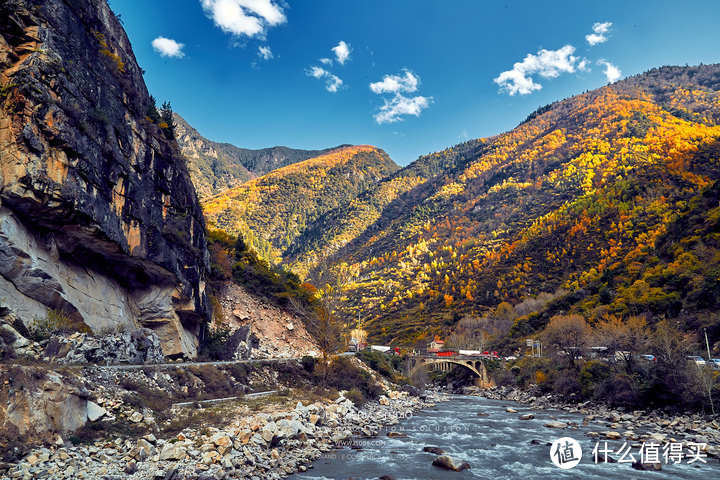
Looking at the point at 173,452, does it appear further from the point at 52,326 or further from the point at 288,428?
the point at 52,326

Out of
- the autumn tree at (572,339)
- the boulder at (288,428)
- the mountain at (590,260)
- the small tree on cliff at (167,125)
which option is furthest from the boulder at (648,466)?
the small tree on cliff at (167,125)

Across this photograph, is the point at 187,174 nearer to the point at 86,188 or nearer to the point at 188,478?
the point at 86,188

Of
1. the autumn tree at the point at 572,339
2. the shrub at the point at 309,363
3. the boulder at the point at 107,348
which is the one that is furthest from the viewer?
the autumn tree at the point at 572,339

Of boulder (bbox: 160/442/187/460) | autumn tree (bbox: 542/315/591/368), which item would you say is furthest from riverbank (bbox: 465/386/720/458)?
boulder (bbox: 160/442/187/460)

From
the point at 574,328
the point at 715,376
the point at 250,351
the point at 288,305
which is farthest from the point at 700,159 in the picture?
the point at 250,351

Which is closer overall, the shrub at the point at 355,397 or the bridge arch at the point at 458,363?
the shrub at the point at 355,397

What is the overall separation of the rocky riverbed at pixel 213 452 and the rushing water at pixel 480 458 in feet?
3.98

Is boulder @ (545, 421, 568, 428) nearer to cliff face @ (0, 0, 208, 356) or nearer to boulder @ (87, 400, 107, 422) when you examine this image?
cliff face @ (0, 0, 208, 356)

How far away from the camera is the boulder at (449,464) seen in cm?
1738

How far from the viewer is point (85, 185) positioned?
19.9 metres

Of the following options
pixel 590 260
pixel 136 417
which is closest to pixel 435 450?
pixel 136 417

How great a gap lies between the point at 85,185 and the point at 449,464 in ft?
71.4

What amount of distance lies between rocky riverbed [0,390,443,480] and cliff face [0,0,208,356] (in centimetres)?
856

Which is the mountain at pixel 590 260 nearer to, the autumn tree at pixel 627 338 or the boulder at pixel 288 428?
the autumn tree at pixel 627 338
